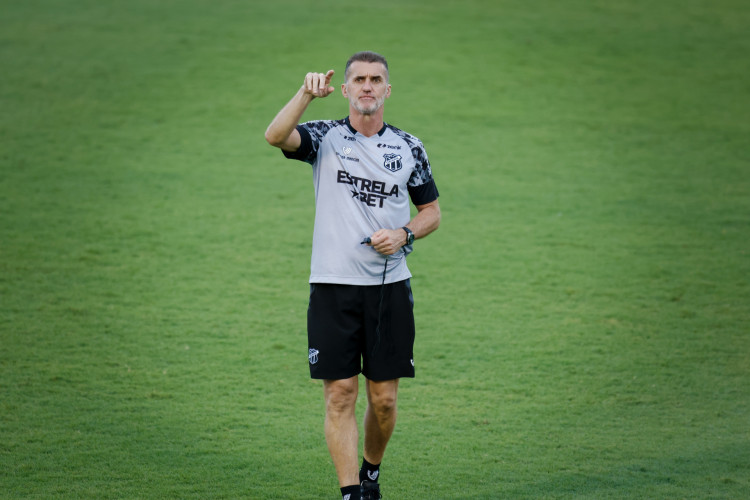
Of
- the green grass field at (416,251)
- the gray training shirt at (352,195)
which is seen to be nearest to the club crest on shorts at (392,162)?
Answer: the gray training shirt at (352,195)

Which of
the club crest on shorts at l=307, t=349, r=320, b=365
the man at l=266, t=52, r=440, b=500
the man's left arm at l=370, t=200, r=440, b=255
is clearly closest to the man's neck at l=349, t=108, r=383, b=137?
the man at l=266, t=52, r=440, b=500

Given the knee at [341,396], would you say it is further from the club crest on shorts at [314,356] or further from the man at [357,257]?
the club crest on shorts at [314,356]

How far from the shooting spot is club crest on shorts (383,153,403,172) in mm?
3474

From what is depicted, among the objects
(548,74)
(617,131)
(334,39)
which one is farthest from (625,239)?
(334,39)

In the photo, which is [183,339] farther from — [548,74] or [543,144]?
[548,74]

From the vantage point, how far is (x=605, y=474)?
3.91m

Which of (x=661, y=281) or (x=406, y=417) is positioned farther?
(x=661, y=281)

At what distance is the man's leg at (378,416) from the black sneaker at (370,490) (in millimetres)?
104

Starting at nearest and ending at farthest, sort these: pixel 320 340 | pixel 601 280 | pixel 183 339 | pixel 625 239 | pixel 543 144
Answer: pixel 320 340 → pixel 183 339 → pixel 601 280 → pixel 625 239 → pixel 543 144

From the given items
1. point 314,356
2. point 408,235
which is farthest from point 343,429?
point 408,235

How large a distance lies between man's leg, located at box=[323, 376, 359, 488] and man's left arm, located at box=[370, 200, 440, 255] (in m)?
0.55

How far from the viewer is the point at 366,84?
3.38 meters

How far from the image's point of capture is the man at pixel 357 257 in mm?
3402

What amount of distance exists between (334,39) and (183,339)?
7.14 m
